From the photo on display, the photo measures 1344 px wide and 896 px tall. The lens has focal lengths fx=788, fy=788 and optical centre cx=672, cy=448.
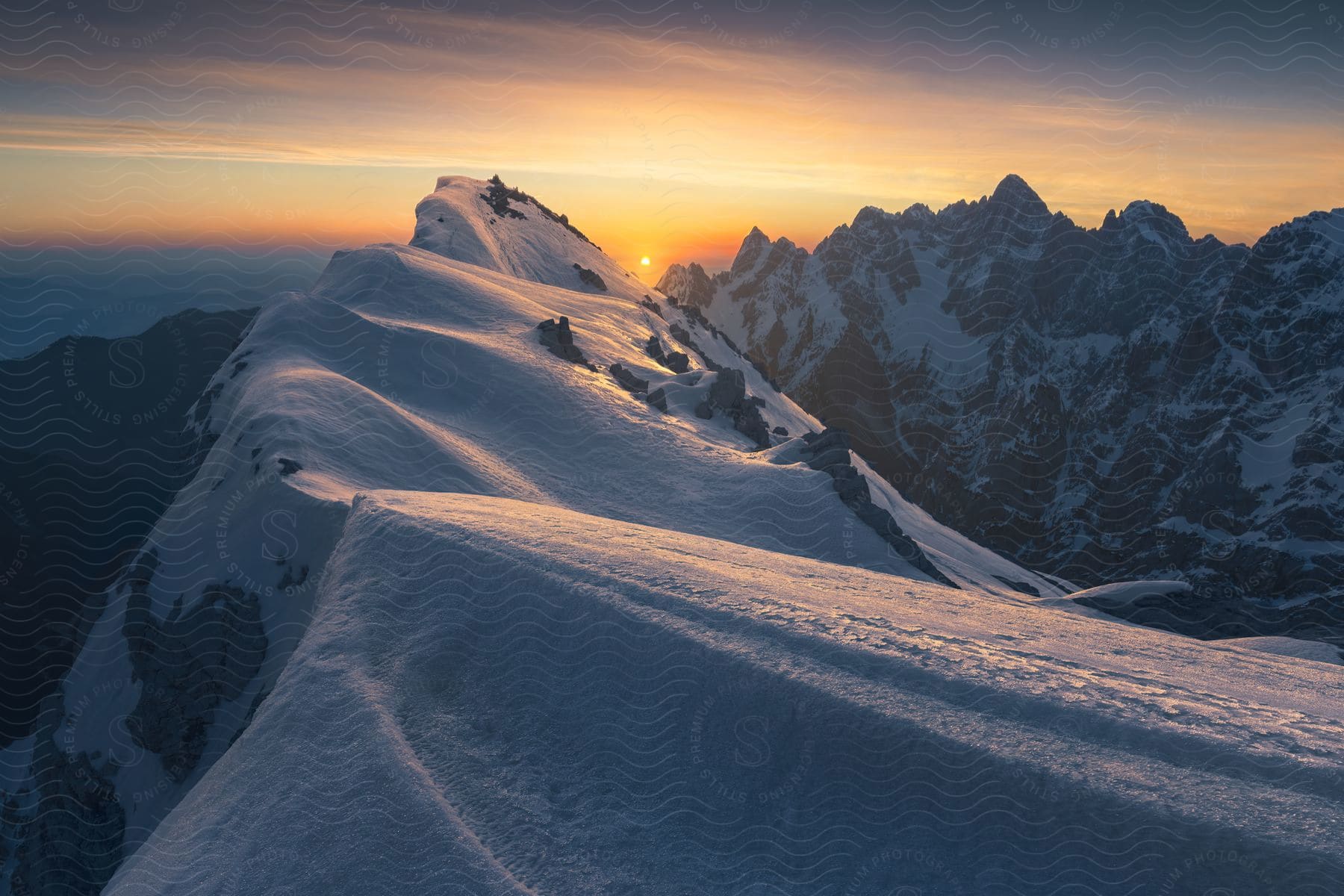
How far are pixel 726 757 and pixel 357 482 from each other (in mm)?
23029

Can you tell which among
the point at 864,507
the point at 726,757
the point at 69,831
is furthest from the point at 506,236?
the point at 726,757

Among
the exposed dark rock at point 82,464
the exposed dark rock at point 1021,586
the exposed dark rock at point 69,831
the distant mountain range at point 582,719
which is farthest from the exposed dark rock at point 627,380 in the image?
the exposed dark rock at point 69,831

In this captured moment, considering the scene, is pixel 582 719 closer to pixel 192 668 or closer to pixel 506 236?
pixel 192 668

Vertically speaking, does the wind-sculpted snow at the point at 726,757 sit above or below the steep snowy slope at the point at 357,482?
above

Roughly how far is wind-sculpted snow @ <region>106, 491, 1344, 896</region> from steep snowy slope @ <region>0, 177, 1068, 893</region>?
936 cm

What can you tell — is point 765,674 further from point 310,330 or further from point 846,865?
point 310,330

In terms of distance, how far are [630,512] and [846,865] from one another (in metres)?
26.2

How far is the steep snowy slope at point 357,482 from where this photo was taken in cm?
2698

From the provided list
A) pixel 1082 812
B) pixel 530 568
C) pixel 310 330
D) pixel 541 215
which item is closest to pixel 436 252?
pixel 310 330

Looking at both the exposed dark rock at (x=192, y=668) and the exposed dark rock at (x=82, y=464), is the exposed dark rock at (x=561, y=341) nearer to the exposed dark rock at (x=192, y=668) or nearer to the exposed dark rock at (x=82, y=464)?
the exposed dark rock at (x=82, y=464)

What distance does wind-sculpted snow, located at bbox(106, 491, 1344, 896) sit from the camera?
37.0 ft

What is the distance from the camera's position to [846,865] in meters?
11.6

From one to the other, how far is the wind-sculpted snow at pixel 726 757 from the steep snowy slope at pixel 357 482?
30.7ft

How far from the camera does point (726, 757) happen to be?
13.3 metres
